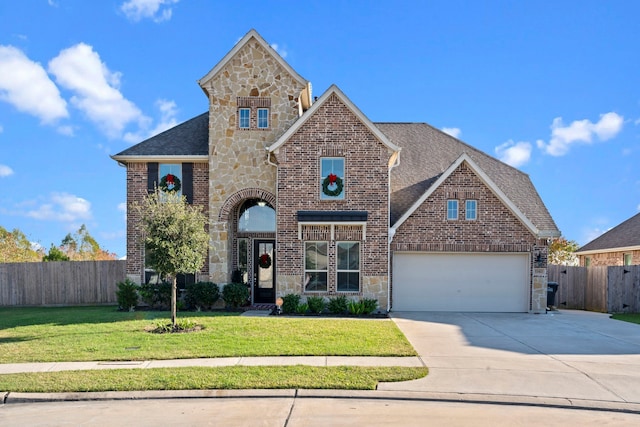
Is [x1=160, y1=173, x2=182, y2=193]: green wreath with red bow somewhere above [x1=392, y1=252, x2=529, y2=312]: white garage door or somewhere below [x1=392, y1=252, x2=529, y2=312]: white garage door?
above

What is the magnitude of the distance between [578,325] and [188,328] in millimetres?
12232

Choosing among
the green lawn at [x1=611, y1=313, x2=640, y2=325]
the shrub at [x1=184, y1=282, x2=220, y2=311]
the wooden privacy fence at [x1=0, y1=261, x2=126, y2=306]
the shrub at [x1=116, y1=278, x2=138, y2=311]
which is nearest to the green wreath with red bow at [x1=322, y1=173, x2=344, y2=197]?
the shrub at [x1=184, y1=282, x2=220, y2=311]

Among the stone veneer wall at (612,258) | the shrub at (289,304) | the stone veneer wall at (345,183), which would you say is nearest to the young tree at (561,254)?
the stone veneer wall at (612,258)

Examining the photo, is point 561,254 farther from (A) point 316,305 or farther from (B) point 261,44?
(B) point 261,44

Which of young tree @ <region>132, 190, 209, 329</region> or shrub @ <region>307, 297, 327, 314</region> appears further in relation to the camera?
shrub @ <region>307, 297, 327, 314</region>

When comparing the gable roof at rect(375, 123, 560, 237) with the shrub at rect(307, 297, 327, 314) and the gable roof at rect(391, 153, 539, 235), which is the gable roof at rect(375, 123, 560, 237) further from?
the shrub at rect(307, 297, 327, 314)

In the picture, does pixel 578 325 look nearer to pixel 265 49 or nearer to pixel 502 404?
pixel 502 404

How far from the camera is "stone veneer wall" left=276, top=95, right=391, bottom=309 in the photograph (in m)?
16.9

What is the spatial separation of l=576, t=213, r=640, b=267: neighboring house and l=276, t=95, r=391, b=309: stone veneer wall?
584 inches

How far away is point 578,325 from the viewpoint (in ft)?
48.9

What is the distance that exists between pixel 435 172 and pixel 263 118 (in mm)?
7877

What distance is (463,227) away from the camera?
56.6 ft

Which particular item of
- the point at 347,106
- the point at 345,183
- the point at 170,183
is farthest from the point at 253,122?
the point at 345,183

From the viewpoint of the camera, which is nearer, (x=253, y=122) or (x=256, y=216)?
(x=253, y=122)
